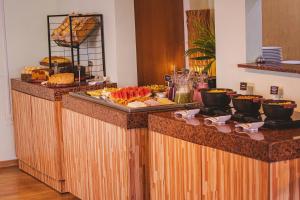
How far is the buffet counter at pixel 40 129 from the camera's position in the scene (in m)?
5.41

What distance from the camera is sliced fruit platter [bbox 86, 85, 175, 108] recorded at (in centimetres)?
426

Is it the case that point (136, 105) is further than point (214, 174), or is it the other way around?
point (136, 105)

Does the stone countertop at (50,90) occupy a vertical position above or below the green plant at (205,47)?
below

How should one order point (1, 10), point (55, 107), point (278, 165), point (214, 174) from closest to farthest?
point (278, 165), point (214, 174), point (55, 107), point (1, 10)

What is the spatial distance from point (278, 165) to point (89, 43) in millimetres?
3318

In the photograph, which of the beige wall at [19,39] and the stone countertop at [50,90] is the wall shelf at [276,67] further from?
the beige wall at [19,39]

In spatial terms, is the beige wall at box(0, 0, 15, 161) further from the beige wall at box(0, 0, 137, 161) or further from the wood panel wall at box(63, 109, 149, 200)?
the wood panel wall at box(63, 109, 149, 200)

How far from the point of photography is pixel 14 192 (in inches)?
221

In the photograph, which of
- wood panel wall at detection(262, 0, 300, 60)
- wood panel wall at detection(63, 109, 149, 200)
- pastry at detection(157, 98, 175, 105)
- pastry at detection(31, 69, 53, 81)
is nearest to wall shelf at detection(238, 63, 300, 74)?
pastry at detection(157, 98, 175, 105)

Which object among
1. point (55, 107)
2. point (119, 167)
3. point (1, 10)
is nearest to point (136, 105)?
point (119, 167)

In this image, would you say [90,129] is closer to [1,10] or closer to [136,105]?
[136,105]

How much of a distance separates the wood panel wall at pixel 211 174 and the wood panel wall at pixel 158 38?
1.84 metres

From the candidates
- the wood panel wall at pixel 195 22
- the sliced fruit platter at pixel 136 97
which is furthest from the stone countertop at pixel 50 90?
the wood panel wall at pixel 195 22

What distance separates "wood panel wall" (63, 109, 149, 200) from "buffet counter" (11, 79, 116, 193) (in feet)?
0.76
